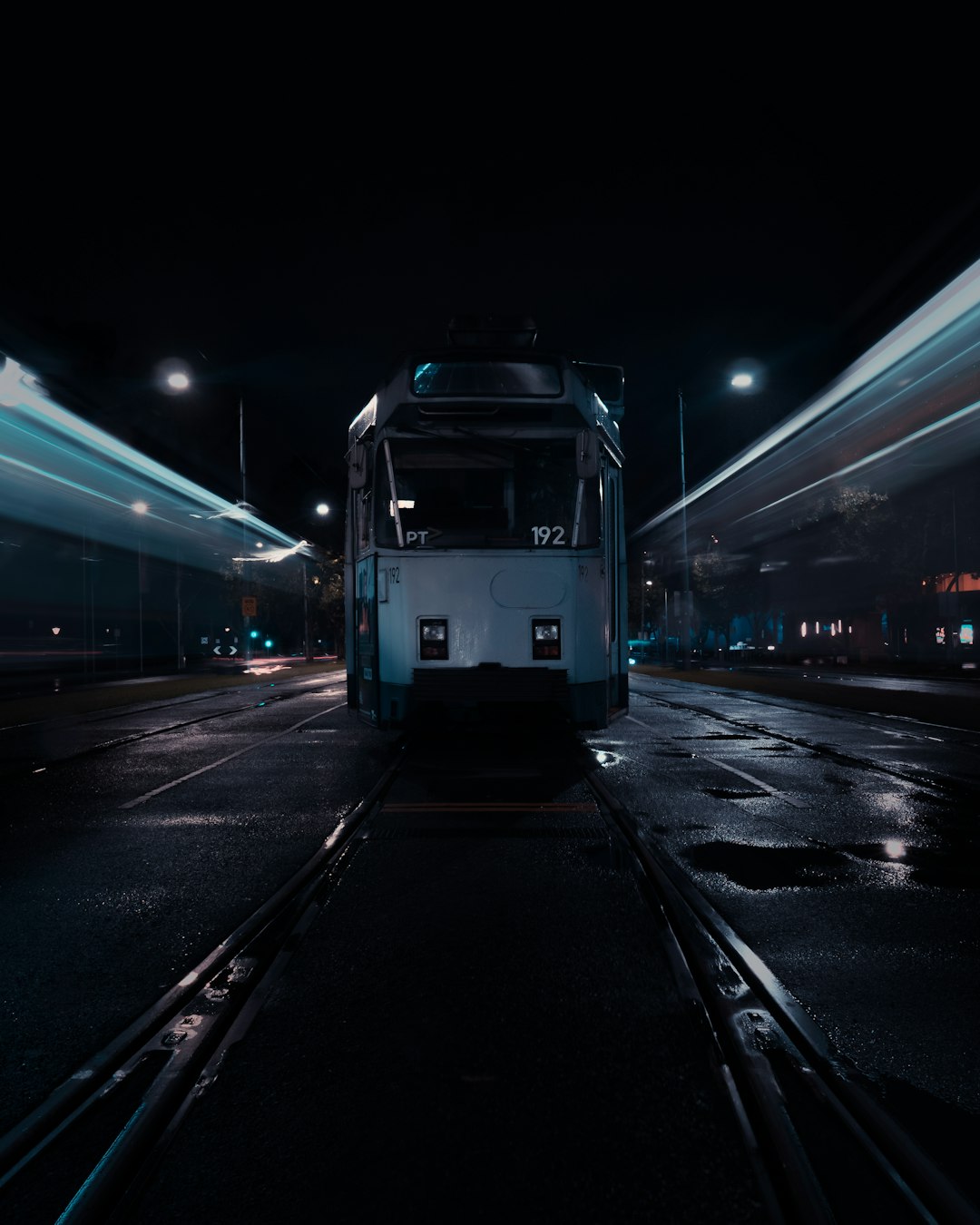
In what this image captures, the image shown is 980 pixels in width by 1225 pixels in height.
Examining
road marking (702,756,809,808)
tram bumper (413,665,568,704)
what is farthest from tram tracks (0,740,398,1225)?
road marking (702,756,809,808)

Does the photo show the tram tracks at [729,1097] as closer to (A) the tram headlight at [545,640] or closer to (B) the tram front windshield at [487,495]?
(A) the tram headlight at [545,640]

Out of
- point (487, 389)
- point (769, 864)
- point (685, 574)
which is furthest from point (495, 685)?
A: point (685, 574)

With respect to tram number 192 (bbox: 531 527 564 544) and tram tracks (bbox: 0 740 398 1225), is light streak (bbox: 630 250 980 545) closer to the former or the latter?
tram number 192 (bbox: 531 527 564 544)

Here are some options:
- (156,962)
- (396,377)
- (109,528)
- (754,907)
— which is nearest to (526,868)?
(754,907)

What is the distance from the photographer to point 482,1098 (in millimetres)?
3168

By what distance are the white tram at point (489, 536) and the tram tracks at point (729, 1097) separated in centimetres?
588

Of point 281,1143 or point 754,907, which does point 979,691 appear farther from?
point 281,1143

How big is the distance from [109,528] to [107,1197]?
60873mm

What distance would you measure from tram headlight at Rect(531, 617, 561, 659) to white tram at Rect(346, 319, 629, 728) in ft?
0.05

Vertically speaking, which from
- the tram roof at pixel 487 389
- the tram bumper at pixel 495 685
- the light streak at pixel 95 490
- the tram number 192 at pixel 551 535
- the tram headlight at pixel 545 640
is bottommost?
the tram bumper at pixel 495 685

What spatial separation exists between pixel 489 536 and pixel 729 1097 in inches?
317

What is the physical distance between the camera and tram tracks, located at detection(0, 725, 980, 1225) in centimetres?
258

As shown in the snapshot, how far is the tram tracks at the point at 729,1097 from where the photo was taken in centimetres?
258

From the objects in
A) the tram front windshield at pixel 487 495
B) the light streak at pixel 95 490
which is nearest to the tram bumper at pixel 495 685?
the tram front windshield at pixel 487 495
